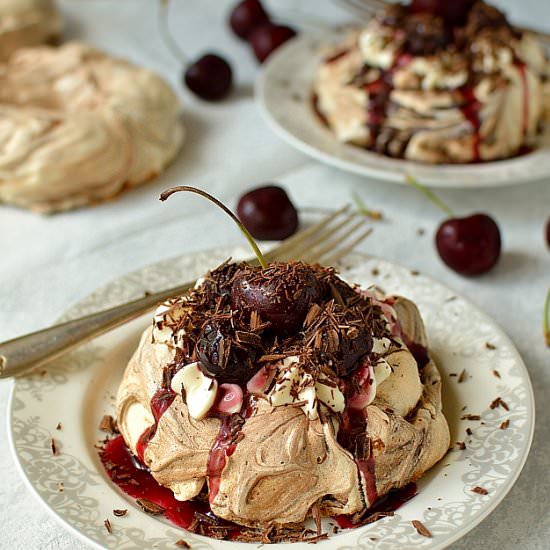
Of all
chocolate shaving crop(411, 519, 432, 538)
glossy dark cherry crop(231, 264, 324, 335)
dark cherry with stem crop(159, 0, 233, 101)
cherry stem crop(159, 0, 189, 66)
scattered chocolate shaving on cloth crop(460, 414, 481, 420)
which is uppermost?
glossy dark cherry crop(231, 264, 324, 335)

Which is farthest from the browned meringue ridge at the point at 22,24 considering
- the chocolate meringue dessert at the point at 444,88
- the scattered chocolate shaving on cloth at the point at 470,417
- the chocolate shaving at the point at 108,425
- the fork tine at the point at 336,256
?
the scattered chocolate shaving on cloth at the point at 470,417

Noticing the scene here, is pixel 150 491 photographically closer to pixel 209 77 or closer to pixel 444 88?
pixel 444 88

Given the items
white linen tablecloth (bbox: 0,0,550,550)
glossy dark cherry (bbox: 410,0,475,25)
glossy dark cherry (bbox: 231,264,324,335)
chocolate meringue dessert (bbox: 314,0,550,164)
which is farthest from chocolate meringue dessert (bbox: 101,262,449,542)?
glossy dark cherry (bbox: 410,0,475,25)

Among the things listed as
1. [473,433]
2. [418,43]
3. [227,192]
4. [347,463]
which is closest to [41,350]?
[347,463]

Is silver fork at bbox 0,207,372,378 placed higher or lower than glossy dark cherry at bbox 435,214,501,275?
higher

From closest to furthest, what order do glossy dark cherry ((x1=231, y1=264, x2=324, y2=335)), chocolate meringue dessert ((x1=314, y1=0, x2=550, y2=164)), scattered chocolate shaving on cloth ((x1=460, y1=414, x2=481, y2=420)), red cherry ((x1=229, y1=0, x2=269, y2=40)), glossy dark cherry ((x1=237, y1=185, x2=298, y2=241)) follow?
glossy dark cherry ((x1=231, y1=264, x2=324, y2=335))
scattered chocolate shaving on cloth ((x1=460, y1=414, x2=481, y2=420))
glossy dark cherry ((x1=237, y1=185, x2=298, y2=241))
chocolate meringue dessert ((x1=314, y1=0, x2=550, y2=164))
red cherry ((x1=229, y1=0, x2=269, y2=40))

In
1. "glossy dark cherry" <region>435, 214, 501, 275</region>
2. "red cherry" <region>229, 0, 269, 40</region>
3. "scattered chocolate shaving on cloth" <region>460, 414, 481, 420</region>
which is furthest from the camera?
"red cherry" <region>229, 0, 269, 40</region>

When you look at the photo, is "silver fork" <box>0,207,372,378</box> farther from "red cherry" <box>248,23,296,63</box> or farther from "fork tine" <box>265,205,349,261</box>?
"red cherry" <box>248,23,296,63</box>
